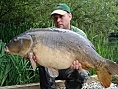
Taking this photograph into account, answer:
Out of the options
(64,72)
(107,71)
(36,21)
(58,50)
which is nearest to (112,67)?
(107,71)

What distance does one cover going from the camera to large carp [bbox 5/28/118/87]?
12.2ft

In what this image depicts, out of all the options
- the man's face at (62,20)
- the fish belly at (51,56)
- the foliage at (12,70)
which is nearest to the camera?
the fish belly at (51,56)

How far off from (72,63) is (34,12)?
445 cm

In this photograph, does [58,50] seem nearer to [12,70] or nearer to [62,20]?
[62,20]

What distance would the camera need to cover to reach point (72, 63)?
384 cm

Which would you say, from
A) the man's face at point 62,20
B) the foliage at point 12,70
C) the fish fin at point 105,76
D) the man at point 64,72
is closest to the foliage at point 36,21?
the foliage at point 12,70

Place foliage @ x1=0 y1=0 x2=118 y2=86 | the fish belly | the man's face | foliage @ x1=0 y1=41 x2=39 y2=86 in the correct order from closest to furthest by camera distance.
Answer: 1. the fish belly
2. the man's face
3. foliage @ x1=0 y1=41 x2=39 y2=86
4. foliage @ x1=0 y1=0 x2=118 y2=86

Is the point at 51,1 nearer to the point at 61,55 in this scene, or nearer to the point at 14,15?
the point at 14,15

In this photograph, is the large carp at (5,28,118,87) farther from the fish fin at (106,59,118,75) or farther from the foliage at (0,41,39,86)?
the foliage at (0,41,39,86)

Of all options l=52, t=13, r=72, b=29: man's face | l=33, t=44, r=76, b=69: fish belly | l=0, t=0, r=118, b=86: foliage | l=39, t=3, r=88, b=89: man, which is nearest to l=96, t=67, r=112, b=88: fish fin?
l=33, t=44, r=76, b=69: fish belly

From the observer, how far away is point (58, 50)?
12.3ft

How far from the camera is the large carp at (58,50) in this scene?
3.72m

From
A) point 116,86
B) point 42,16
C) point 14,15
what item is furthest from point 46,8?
point 116,86

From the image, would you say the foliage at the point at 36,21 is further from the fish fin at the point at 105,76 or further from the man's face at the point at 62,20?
the fish fin at the point at 105,76
